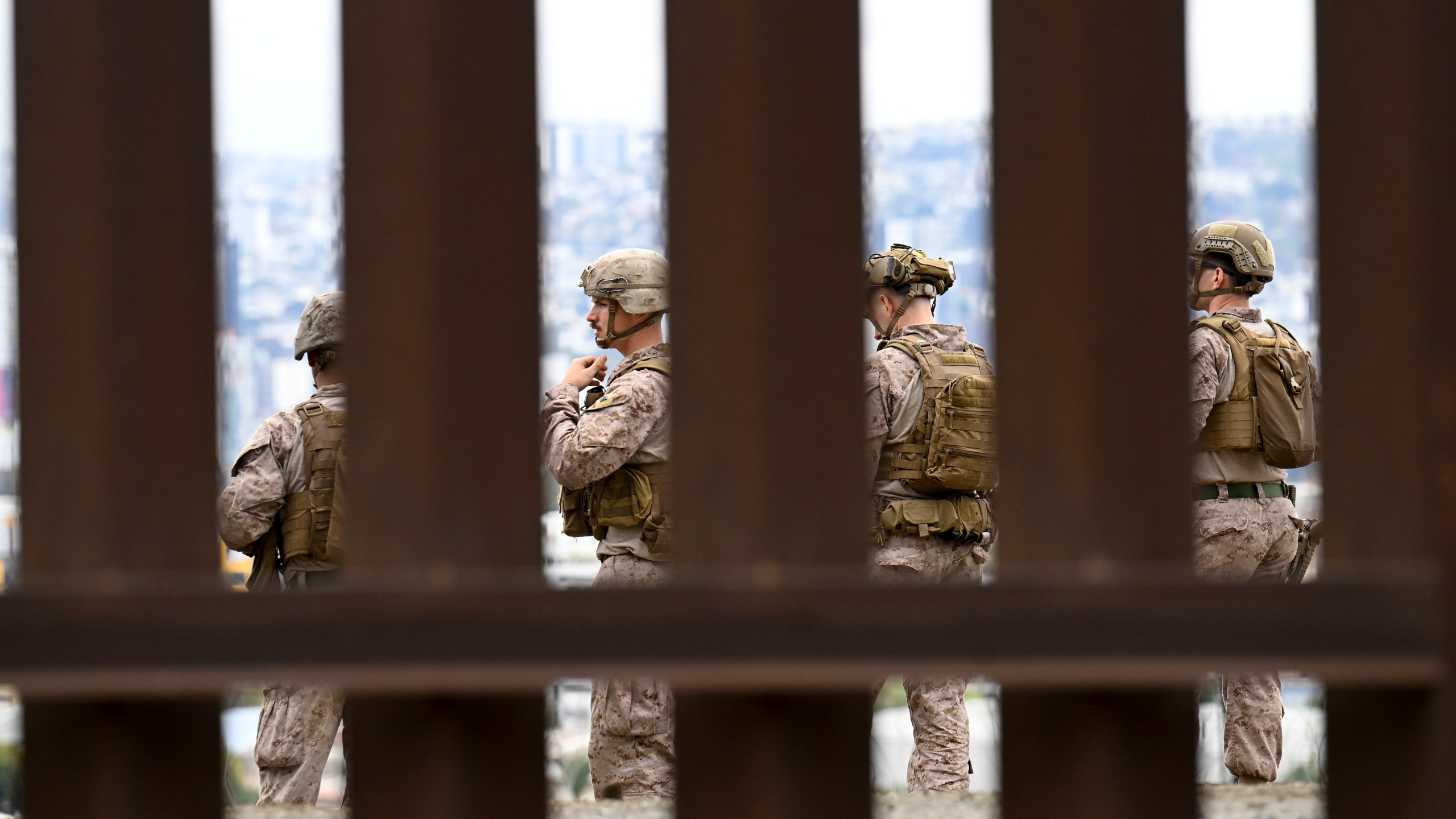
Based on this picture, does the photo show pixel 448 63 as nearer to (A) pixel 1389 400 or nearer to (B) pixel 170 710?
(B) pixel 170 710

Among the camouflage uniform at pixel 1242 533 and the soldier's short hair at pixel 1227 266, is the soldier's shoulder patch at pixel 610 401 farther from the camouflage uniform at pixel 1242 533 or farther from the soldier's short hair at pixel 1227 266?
the soldier's short hair at pixel 1227 266

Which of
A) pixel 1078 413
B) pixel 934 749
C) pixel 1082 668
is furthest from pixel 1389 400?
pixel 934 749

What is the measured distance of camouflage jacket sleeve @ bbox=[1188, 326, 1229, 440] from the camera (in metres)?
5.06

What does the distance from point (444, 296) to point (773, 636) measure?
23.5 inches

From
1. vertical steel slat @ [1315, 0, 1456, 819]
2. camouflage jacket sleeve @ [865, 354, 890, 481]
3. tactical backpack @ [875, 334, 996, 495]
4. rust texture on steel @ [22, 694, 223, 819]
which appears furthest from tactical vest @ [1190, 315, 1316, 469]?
rust texture on steel @ [22, 694, 223, 819]

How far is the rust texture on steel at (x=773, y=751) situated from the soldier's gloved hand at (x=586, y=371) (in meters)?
2.90

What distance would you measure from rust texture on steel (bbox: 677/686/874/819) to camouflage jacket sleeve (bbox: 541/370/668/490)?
2.70 metres

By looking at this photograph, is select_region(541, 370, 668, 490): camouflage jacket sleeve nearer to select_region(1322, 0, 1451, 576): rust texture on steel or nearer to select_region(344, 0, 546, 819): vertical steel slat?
select_region(344, 0, 546, 819): vertical steel slat

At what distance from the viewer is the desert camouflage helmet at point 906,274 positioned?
17.2 feet

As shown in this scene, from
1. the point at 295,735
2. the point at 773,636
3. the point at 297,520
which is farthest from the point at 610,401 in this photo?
the point at 773,636

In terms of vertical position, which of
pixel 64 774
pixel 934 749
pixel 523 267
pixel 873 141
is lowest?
pixel 934 749

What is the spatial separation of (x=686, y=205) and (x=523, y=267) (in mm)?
223

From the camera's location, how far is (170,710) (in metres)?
1.75

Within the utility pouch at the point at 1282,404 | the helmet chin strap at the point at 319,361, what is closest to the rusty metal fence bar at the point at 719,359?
the helmet chin strap at the point at 319,361
